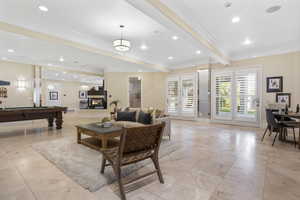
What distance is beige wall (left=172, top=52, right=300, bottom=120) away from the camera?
5188 mm

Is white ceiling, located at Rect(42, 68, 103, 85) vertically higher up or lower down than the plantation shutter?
higher up

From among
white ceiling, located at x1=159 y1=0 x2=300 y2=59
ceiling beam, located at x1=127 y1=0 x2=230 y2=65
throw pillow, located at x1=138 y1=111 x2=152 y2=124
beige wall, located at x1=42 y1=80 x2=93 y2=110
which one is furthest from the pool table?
beige wall, located at x1=42 y1=80 x2=93 y2=110

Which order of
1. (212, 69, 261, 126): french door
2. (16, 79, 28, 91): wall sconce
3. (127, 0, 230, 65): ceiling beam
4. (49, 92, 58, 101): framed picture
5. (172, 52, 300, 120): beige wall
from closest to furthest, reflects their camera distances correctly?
(127, 0, 230, 65): ceiling beam → (172, 52, 300, 120): beige wall → (212, 69, 261, 126): french door → (16, 79, 28, 91): wall sconce → (49, 92, 58, 101): framed picture

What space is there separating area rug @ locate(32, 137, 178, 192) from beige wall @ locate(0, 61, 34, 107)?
457 centimetres

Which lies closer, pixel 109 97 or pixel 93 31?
pixel 93 31

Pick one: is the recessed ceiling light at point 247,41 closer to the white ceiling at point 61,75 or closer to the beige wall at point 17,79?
the white ceiling at point 61,75

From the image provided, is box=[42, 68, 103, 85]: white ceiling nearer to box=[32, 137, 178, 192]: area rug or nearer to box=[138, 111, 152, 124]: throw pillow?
box=[32, 137, 178, 192]: area rug

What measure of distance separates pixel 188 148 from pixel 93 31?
13.2 feet

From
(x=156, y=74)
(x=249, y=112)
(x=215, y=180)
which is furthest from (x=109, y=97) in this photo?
(x=215, y=180)

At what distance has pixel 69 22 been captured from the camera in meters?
3.73

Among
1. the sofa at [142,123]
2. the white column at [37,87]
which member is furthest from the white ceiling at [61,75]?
the sofa at [142,123]

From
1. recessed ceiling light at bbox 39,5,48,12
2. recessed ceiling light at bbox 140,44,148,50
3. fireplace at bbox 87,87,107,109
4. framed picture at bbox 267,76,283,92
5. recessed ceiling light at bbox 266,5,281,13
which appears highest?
recessed ceiling light at bbox 140,44,148,50

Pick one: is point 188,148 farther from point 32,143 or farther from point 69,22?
point 69,22

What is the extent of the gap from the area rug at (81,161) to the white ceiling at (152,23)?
9.00 ft
